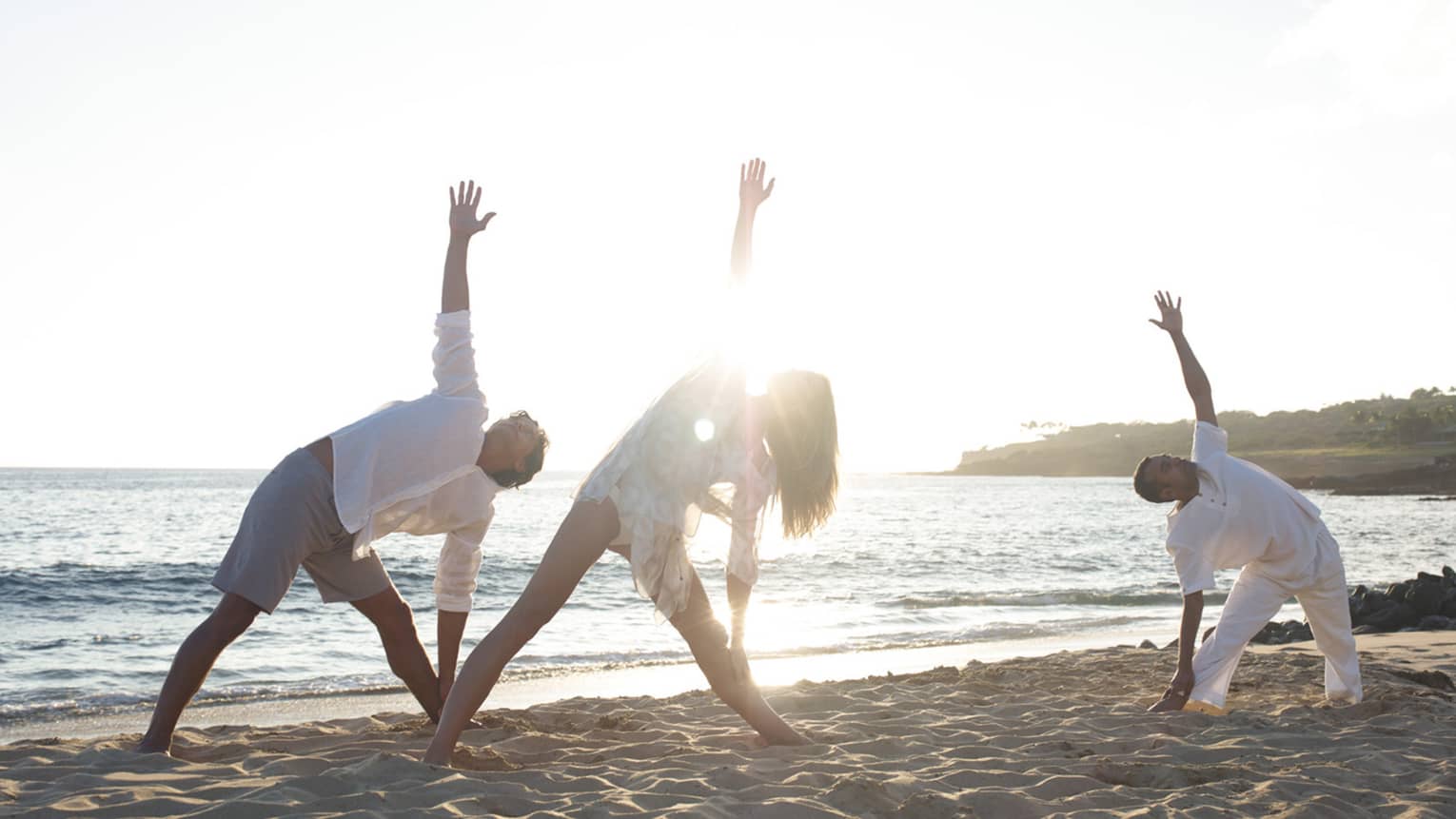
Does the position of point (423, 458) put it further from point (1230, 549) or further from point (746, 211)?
point (1230, 549)

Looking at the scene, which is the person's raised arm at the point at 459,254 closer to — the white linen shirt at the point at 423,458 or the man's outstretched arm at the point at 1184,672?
the white linen shirt at the point at 423,458

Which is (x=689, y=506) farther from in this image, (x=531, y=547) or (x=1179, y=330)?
(x=531, y=547)

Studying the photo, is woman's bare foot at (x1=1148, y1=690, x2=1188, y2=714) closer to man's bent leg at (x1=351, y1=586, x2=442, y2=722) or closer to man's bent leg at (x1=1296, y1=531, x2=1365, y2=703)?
man's bent leg at (x1=1296, y1=531, x2=1365, y2=703)

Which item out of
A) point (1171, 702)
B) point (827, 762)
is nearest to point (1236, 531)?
point (1171, 702)

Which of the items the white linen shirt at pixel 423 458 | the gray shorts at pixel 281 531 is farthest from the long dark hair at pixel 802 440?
the gray shorts at pixel 281 531

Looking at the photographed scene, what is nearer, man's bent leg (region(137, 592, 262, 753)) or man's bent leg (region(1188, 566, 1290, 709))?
man's bent leg (region(137, 592, 262, 753))

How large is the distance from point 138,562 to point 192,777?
57.9 feet

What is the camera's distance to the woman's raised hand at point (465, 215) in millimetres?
4320

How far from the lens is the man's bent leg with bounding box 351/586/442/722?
448cm

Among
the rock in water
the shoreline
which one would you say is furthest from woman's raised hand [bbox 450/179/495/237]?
the rock in water

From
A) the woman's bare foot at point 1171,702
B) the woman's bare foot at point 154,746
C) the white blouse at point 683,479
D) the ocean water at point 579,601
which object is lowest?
the ocean water at point 579,601

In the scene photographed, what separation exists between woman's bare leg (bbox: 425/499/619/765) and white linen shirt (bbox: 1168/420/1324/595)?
3.25m

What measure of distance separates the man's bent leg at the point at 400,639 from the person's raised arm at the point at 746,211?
2.12 meters

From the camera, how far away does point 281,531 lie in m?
4.04
